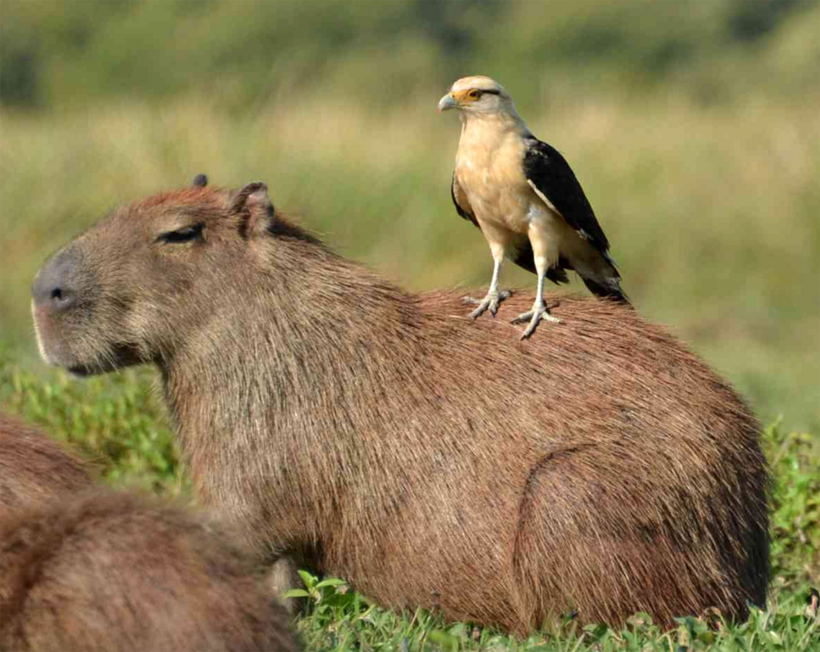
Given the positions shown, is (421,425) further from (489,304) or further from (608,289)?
(608,289)

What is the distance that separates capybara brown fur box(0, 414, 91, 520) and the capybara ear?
878 mm

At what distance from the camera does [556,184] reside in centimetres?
452

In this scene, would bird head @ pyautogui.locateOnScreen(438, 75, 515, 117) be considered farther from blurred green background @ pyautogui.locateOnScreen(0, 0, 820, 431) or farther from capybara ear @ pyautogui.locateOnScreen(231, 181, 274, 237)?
blurred green background @ pyautogui.locateOnScreen(0, 0, 820, 431)

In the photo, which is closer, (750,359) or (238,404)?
(238,404)

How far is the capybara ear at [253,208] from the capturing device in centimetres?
450

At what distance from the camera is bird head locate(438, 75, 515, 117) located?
466cm

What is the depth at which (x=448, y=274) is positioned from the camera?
45.7 feet

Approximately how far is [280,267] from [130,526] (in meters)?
1.56

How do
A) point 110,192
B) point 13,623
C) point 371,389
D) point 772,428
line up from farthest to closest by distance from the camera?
point 110,192, point 772,428, point 371,389, point 13,623

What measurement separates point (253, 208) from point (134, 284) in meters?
0.43

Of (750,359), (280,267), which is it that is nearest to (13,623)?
(280,267)

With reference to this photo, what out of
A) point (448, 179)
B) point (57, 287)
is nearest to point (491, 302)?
point (57, 287)

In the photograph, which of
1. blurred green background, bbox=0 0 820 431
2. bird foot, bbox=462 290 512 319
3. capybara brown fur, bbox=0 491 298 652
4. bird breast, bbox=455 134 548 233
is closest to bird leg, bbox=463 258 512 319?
bird foot, bbox=462 290 512 319

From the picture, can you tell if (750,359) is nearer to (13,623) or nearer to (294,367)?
(294,367)
